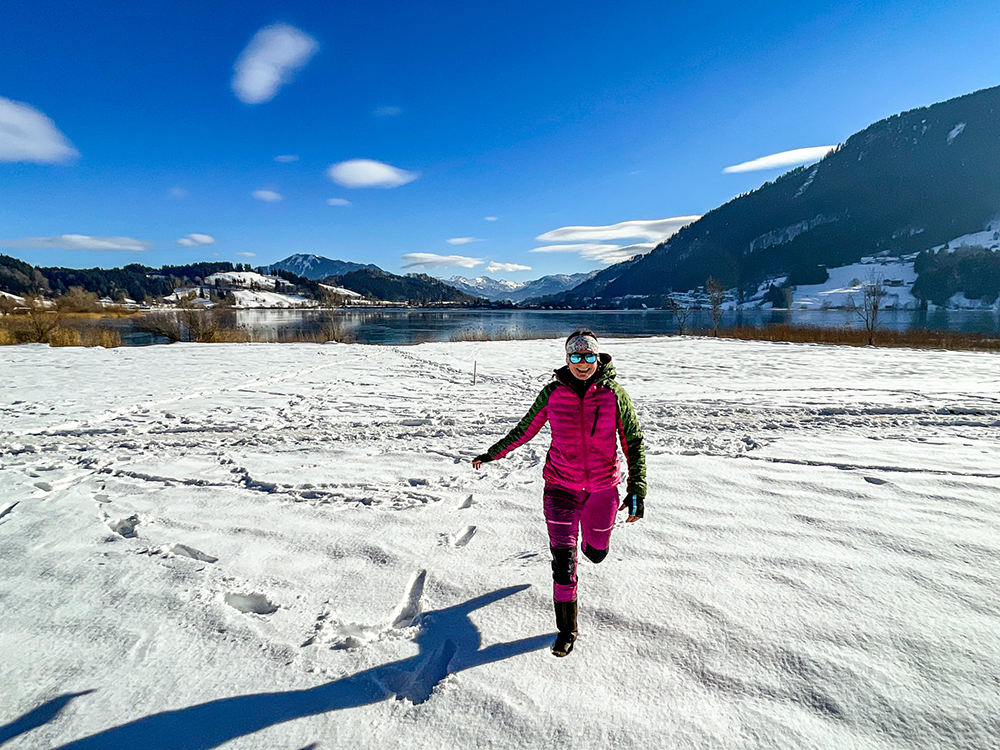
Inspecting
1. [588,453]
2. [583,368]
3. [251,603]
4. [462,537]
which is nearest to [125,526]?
[251,603]

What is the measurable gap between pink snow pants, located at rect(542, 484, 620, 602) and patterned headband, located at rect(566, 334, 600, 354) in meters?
0.90

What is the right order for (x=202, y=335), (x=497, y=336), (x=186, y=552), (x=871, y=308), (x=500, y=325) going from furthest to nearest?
(x=500, y=325), (x=497, y=336), (x=871, y=308), (x=202, y=335), (x=186, y=552)

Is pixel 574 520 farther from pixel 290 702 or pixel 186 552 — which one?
pixel 186 552

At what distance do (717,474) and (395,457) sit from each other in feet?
13.6

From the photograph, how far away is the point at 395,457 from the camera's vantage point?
5.95 metres

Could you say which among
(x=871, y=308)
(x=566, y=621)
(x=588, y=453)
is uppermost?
(x=871, y=308)

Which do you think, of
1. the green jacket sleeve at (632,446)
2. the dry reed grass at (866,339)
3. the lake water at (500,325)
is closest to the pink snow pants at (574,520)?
the green jacket sleeve at (632,446)

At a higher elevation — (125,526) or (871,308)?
(871,308)

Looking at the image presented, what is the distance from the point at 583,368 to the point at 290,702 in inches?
94.5

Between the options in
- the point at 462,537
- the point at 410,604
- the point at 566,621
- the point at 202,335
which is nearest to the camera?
the point at 566,621

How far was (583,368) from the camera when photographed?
2.68 metres

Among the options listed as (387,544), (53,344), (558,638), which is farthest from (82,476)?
(53,344)

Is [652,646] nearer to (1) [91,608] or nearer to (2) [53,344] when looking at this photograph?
(1) [91,608]

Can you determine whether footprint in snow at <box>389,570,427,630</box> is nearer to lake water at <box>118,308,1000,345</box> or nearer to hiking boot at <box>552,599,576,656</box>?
hiking boot at <box>552,599,576,656</box>
